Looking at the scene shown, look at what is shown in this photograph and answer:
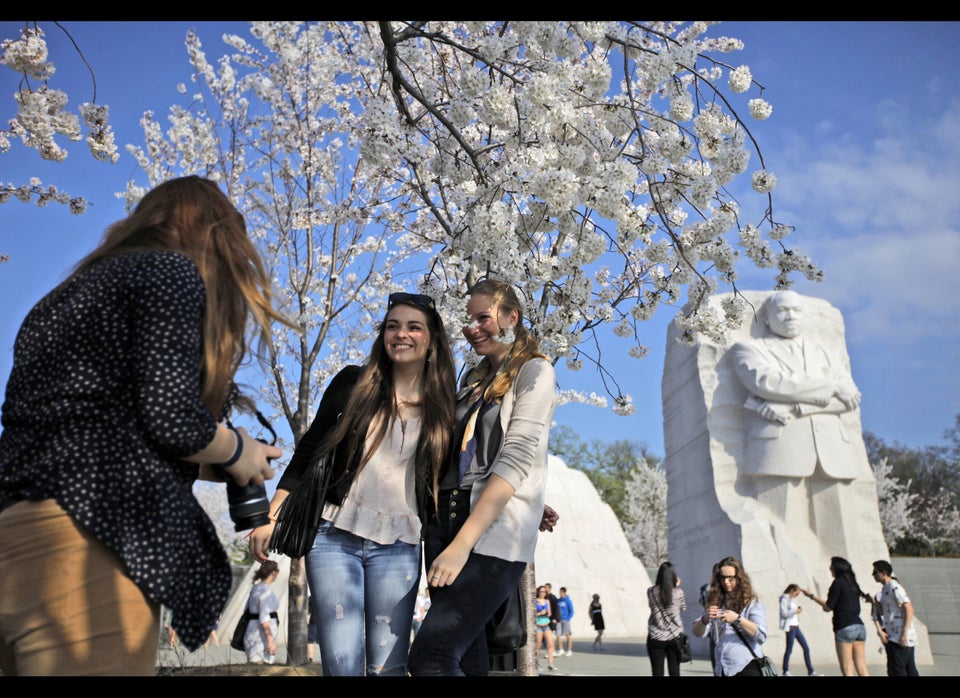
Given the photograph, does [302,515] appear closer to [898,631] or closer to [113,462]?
[113,462]

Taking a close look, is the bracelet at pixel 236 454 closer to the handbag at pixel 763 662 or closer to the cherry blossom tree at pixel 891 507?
the handbag at pixel 763 662

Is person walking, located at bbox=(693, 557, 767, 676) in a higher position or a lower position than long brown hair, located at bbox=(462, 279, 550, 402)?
lower

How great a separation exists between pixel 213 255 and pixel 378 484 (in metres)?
1.45

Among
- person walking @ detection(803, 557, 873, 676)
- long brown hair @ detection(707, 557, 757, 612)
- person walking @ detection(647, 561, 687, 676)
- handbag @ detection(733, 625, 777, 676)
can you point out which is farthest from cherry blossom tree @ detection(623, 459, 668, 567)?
handbag @ detection(733, 625, 777, 676)

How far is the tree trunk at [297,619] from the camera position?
11016mm

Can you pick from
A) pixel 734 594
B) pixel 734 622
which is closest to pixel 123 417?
pixel 734 622

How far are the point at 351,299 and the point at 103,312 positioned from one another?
11.9 meters

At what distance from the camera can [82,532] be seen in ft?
5.82

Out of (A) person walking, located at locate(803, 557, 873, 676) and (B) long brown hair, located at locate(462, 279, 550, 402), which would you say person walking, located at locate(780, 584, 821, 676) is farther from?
(B) long brown hair, located at locate(462, 279, 550, 402)

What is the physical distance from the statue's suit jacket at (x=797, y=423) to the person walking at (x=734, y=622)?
6.91 meters

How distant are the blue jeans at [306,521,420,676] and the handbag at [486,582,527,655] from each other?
12.6 inches

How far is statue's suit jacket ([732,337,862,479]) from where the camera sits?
13.5 metres

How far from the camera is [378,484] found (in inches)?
131

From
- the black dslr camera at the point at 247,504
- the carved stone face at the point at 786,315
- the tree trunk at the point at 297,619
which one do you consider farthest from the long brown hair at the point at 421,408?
the carved stone face at the point at 786,315
